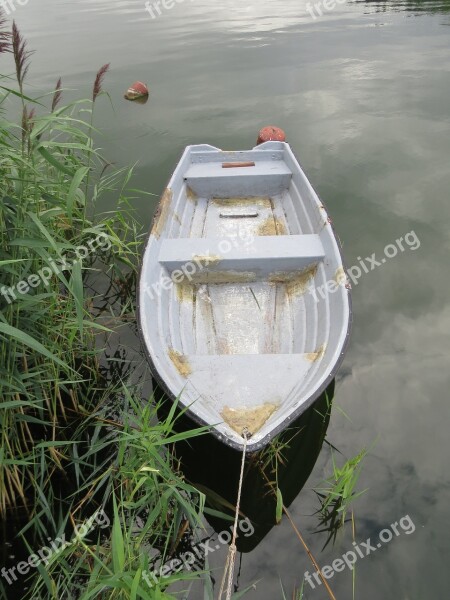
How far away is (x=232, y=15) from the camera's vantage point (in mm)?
16172

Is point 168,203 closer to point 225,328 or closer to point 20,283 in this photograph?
point 225,328

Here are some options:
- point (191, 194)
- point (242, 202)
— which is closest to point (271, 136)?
point (242, 202)

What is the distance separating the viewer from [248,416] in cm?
274

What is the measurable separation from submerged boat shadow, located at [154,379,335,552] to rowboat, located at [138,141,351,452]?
0.37 meters

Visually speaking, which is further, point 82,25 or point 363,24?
point 82,25

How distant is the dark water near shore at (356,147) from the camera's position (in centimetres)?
282

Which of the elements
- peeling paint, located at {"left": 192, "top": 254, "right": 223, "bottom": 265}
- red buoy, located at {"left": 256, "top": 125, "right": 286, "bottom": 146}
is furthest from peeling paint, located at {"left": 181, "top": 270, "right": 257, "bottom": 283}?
red buoy, located at {"left": 256, "top": 125, "right": 286, "bottom": 146}

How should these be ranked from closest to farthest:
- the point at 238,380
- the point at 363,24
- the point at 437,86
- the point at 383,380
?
the point at 238,380 < the point at 383,380 < the point at 437,86 < the point at 363,24

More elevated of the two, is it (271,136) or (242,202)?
(271,136)

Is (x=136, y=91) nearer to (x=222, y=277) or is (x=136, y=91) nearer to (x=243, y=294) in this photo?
(x=222, y=277)

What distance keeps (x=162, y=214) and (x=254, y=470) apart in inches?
99.6

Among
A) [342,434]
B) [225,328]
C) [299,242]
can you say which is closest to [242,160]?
[299,242]

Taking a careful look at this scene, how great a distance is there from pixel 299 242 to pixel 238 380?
1.63m

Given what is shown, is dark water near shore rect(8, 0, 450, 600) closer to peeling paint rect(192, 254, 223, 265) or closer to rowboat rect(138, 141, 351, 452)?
rowboat rect(138, 141, 351, 452)
